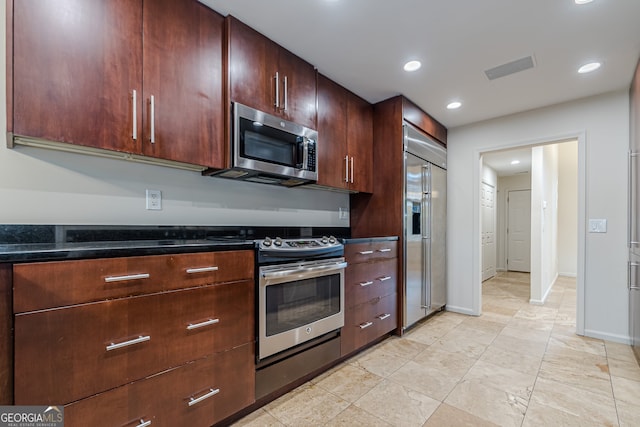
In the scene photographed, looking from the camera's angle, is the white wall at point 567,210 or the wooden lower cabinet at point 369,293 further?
the white wall at point 567,210

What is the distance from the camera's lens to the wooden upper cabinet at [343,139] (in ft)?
8.14

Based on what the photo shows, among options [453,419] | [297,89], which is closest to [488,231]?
[453,419]

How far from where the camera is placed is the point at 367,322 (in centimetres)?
244

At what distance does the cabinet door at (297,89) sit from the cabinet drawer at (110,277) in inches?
47.4

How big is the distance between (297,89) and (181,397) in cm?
207

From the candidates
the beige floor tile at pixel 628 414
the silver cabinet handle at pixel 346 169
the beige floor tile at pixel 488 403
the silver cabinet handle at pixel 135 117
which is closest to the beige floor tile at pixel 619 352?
the beige floor tile at pixel 628 414

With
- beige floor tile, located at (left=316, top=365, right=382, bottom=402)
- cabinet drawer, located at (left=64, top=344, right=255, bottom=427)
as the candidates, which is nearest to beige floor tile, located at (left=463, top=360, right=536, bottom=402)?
beige floor tile, located at (left=316, top=365, right=382, bottom=402)

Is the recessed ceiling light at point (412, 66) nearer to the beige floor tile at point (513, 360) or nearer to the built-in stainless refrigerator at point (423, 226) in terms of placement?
the built-in stainless refrigerator at point (423, 226)

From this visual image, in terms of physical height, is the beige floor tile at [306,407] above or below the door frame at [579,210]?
below

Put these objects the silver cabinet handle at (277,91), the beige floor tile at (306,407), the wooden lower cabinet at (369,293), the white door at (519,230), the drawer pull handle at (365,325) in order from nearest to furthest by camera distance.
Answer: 1. the beige floor tile at (306,407)
2. the silver cabinet handle at (277,91)
3. the wooden lower cabinet at (369,293)
4. the drawer pull handle at (365,325)
5. the white door at (519,230)

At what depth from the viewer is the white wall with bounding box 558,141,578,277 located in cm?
591

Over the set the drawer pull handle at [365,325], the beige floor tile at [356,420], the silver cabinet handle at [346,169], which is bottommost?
the beige floor tile at [356,420]

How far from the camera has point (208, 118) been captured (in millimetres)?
1718

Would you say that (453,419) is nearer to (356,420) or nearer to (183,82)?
(356,420)
